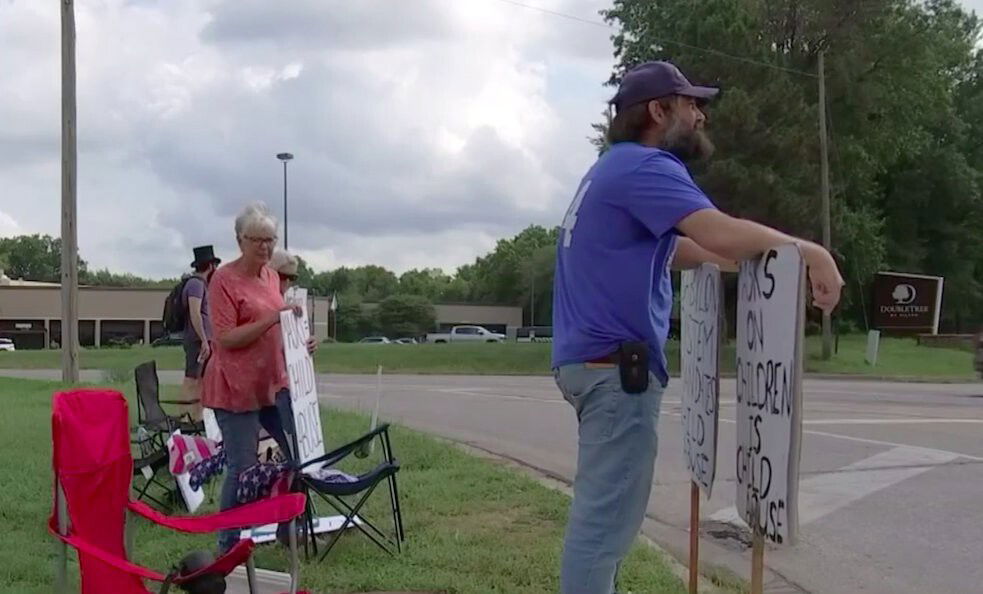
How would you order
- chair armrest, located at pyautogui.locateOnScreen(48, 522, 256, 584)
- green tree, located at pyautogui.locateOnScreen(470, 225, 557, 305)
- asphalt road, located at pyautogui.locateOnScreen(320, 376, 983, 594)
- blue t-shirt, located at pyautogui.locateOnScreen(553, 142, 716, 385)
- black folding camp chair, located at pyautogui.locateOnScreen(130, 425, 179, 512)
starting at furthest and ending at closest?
green tree, located at pyautogui.locateOnScreen(470, 225, 557, 305) → black folding camp chair, located at pyautogui.locateOnScreen(130, 425, 179, 512) → asphalt road, located at pyautogui.locateOnScreen(320, 376, 983, 594) → chair armrest, located at pyautogui.locateOnScreen(48, 522, 256, 584) → blue t-shirt, located at pyautogui.locateOnScreen(553, 142, 716, 385)

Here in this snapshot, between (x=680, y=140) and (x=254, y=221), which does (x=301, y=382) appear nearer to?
(x=254, y=221)

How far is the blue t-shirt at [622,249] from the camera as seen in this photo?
3.07m

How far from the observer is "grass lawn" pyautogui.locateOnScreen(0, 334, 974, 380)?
29.3 meters

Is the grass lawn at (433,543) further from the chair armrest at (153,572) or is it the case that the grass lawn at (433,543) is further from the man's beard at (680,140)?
the man's beard at (680,140)

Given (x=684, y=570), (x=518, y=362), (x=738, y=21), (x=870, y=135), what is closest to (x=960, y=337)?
(x=870, y=135)

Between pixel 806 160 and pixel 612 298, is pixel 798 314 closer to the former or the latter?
pixel 612 298

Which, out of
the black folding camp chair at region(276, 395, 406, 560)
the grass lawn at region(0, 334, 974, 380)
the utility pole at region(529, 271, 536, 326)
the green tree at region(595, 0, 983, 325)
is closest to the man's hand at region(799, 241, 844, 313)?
the black folding camp chair at region(276, 395, 406, 560)

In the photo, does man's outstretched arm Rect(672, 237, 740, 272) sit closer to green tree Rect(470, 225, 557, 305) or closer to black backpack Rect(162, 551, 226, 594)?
black backpack Rect(162, 551, 226, 594)

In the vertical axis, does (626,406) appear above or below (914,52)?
below

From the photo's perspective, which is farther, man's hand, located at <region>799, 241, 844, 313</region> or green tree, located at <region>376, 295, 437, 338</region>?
green tree, located at <region>376, 295, 437, 338</region>

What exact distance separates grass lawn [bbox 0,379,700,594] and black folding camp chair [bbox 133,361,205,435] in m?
0.82

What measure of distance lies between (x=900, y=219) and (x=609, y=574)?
49.0m

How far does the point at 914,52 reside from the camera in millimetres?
→ 36062

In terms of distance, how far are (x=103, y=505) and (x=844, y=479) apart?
240 inches
